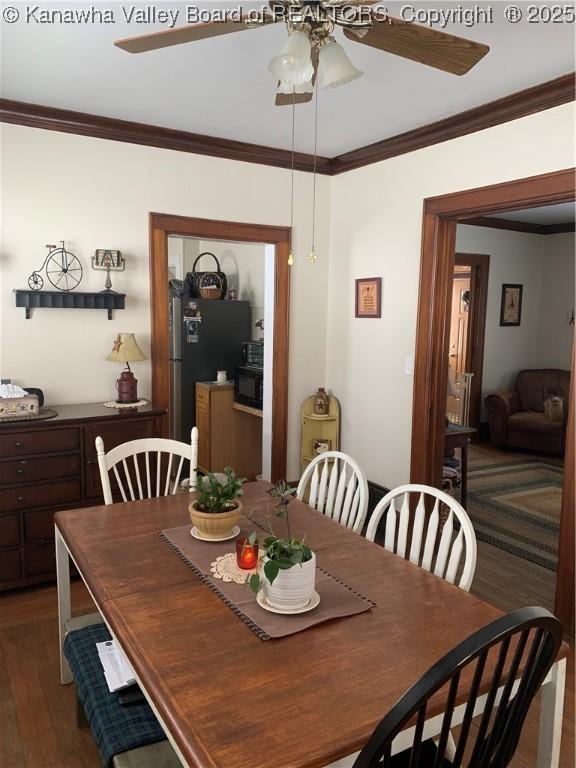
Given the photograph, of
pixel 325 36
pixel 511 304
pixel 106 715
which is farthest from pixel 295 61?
pixel 511 304

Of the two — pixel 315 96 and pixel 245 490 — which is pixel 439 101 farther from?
pixel 245 490

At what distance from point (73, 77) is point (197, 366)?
8.99 feet

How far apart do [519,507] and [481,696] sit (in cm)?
368

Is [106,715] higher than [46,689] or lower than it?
higher

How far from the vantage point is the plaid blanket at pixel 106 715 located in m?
1.52

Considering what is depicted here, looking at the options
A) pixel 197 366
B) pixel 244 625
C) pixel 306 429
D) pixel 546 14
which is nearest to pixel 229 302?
pixel 197 366

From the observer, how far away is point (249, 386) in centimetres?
475

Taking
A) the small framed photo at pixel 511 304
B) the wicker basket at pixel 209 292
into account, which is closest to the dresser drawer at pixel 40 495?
the wicker basket at pixel 209 292

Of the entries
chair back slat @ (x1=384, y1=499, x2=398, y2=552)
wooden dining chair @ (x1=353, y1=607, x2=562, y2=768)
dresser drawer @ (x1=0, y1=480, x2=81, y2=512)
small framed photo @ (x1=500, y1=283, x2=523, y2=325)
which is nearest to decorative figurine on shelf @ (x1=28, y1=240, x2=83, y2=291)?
dresser drawer @ (x1=0, y1=480, x2=81, y2=512)

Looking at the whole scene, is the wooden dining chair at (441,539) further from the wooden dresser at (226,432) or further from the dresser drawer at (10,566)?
the wooden dresser at (226,432)

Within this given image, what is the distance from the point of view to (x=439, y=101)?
3.01 m

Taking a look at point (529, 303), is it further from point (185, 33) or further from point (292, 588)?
point (292, 588)

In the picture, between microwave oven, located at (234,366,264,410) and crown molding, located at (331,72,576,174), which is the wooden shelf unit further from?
crown molding, located at (331,72,576,174)

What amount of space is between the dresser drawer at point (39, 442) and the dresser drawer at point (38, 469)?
4 centimetres
